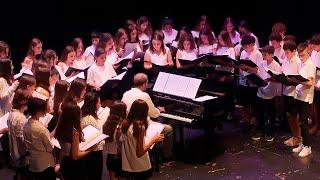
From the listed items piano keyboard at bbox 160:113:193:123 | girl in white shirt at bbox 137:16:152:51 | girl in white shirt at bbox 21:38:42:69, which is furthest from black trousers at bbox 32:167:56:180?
girl in white shirt at bbox 137:16:152:51

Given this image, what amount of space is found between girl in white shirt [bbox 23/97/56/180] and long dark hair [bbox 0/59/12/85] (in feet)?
5.78

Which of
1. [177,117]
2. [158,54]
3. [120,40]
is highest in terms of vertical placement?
[120,40]

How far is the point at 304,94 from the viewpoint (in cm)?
778

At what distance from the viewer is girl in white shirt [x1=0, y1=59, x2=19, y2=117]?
6926 millimetres

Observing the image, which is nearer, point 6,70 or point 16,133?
point 16,133

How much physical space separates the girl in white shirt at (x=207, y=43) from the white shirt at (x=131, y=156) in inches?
179

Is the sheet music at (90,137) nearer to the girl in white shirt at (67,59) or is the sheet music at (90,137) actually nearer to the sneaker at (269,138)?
the girl in white shirt at (67,59)

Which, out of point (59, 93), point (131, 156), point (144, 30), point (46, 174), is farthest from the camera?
point (144, 30)

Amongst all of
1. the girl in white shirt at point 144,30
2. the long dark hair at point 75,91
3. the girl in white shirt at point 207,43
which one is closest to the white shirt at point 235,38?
the girl in white shirt at point 207,43

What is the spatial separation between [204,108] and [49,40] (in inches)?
230

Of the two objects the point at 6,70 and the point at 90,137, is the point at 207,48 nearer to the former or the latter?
the point at 6,70

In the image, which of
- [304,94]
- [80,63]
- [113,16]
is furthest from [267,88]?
[113,16]

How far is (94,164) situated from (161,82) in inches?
79.1

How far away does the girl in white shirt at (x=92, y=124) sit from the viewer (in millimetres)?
5789
